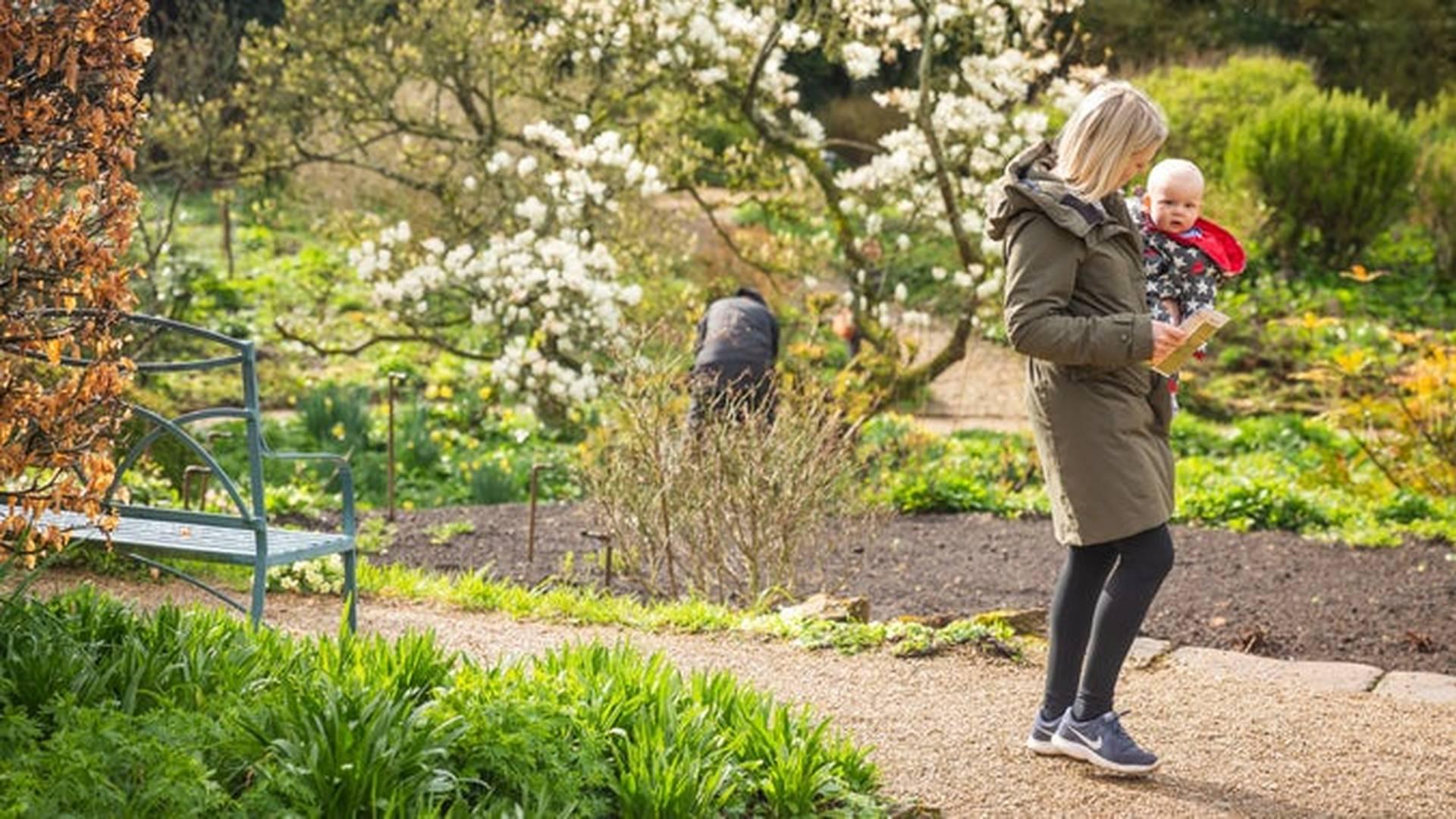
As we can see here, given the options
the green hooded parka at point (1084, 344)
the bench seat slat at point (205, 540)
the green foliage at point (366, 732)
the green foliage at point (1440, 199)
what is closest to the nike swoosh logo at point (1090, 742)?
the green hooded parka at point (1084, 344)

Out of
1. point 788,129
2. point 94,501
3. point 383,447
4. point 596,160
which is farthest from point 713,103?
point 94,501

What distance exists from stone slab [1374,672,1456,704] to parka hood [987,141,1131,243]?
7.22 feet

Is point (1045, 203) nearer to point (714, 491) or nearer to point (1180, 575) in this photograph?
point (714, 491)

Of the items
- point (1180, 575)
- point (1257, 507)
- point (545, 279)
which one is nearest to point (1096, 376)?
point (1180, 575)

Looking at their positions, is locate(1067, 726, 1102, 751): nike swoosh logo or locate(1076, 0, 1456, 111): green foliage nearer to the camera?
locate(1067, 726, 1102, 751): nike swoosh logo

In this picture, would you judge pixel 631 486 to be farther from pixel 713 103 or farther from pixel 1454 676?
pixel 713 103

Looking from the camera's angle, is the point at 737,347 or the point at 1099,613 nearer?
the point at 1099,613

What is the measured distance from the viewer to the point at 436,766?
3.36 m

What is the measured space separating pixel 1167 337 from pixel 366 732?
1.96 meters

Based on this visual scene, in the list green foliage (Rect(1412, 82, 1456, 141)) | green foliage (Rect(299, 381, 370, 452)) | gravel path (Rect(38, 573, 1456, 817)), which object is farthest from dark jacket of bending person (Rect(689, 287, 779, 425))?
green foliage (Rect(1412, 82, 1456, 141))

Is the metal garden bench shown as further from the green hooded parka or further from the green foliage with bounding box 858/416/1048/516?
the green foliage with bounding box 858/416/1048/516

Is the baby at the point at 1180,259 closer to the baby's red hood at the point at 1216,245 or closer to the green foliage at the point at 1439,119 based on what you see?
the baby's red hood at the point at 1216,245

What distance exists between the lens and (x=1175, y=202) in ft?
14.8

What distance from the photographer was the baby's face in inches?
177
